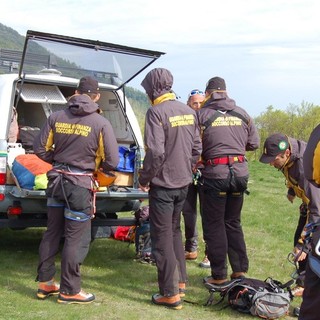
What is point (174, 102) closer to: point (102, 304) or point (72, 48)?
point (72, 48)

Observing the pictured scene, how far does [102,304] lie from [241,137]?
83.1 inches

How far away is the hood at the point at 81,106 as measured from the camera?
18.5 ft

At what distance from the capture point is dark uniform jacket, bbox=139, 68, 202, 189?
546cm

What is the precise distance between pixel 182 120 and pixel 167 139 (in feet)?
0.76

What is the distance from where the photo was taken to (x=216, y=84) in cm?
625

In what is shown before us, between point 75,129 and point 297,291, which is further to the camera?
point 297,291

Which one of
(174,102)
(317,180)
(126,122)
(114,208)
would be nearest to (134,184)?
(114,208)

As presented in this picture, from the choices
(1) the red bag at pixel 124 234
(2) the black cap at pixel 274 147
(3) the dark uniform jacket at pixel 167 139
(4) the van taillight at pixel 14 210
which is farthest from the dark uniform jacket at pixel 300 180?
(1) the red bag at pixel 124 234

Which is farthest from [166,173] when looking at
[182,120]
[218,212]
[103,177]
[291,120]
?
[291,120]

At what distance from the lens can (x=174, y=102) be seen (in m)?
5.71

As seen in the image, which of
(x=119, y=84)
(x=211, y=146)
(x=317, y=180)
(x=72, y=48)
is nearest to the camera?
(x=317, y=180)

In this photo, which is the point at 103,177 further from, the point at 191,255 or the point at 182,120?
the point at 191,255

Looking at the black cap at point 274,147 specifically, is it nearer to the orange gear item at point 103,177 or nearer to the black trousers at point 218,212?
the black trousers at point 218,212

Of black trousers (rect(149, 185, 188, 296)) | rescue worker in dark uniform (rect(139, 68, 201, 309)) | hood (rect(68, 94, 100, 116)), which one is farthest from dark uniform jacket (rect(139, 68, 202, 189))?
hood (rect(68, 94, 100, 116))
